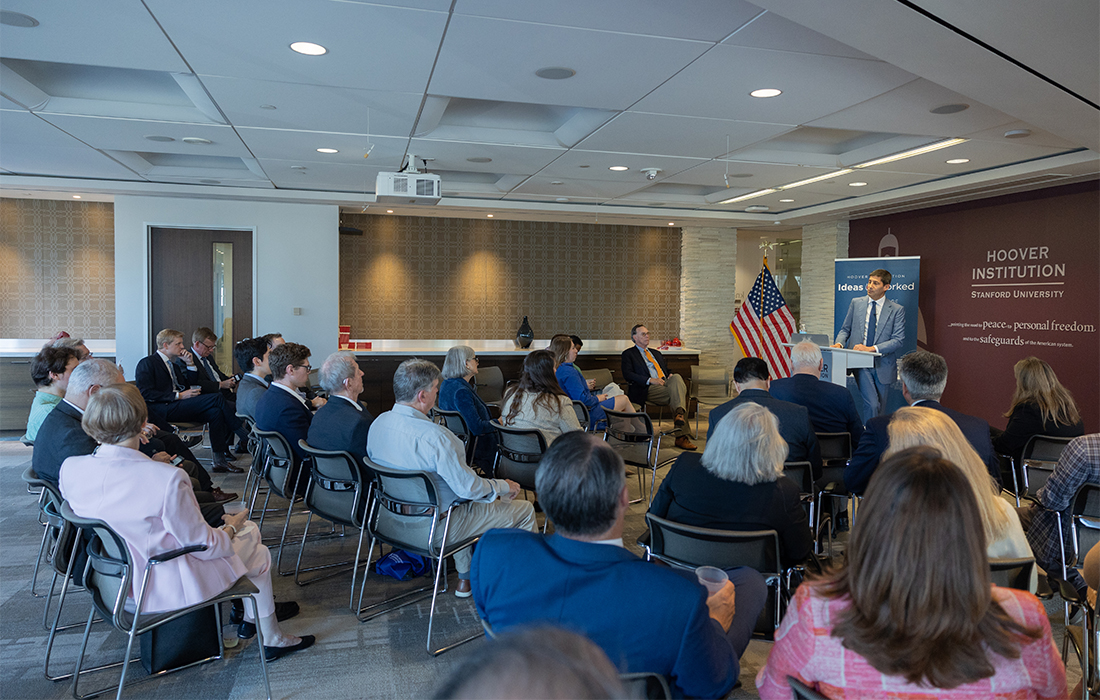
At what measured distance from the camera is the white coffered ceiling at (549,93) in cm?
311

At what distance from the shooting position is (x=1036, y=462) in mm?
3873

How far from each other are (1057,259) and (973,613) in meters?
7.44

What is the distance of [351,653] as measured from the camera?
3.17 metres

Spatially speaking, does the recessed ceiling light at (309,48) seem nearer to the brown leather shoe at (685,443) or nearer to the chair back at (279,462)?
the chair back at (279,462)

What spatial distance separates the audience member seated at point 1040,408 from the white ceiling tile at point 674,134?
90.3 inches

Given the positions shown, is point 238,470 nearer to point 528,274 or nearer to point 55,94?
point 55,94

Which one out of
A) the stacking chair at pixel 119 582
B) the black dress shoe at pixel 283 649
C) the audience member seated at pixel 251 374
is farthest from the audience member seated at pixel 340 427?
the audience member seated at pixel 251 374

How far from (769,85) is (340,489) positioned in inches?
132

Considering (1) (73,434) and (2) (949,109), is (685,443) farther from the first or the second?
(1) (73,434)

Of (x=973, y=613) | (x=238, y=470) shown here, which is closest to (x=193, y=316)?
(x=238, y=470)

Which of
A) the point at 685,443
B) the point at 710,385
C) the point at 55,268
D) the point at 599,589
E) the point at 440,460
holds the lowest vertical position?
the point at 685,443

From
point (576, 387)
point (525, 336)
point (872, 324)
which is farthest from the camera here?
point (525, 336)

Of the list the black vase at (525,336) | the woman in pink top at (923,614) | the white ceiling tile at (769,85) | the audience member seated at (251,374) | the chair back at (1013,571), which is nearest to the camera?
the woman in pink top at (923,614)

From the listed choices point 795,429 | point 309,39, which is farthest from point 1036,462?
point 309,39
